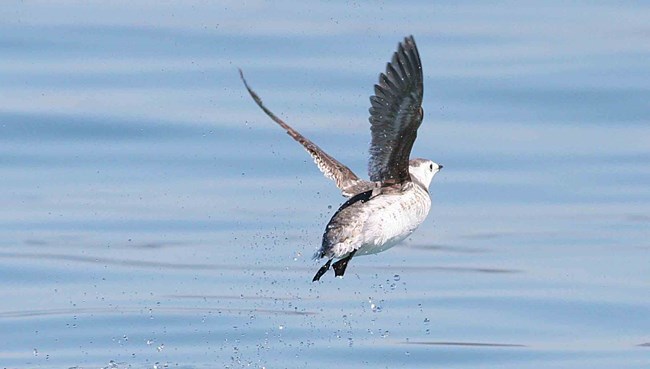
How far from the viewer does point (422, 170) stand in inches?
357

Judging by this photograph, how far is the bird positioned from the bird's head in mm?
266

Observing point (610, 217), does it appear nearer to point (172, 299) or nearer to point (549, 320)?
point (549, 320)

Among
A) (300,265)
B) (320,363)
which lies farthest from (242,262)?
(320,363)

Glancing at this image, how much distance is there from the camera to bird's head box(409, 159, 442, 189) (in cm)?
898

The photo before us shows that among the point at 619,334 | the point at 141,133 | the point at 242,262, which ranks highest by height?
the point at 141,133

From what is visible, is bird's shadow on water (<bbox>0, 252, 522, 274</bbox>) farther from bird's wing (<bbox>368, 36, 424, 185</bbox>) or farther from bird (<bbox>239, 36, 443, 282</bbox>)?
bird's wing (<bbox>368, 36, 424, 185</bbox>)

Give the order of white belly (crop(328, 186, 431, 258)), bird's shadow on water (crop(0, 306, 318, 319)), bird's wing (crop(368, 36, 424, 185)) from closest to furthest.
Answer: bird's wing (crop(368, 36, 424, 185)), white belly (crop(328, 186, 431, 258)), bird's shadow on water (crop(0, 306, 318, 319))

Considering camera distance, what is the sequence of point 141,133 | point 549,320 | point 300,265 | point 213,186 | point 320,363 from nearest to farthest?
point 320,363
point 549,320
point 300,265
point 213,186
point 141,133

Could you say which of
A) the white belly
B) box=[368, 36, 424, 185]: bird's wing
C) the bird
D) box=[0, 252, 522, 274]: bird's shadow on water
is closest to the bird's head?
the bird

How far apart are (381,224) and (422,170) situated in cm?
90

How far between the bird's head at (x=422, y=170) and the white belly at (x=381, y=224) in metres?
0.50

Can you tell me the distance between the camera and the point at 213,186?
12.9 m

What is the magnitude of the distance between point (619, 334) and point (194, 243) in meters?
3.13

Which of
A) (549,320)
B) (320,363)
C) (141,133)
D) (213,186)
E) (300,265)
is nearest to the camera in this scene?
(320,363)
